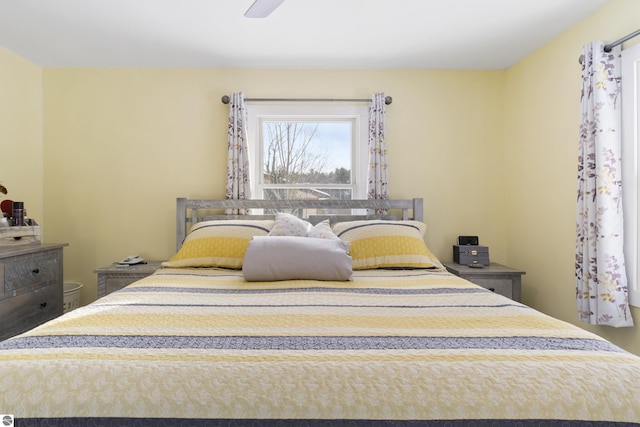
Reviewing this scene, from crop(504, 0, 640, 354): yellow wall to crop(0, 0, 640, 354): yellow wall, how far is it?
29mm

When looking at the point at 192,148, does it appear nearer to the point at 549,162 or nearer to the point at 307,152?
the point at 307,152

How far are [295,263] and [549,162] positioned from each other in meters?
2.20

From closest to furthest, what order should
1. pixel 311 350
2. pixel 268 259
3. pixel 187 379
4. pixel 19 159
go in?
pixel 187 379 < pixel 311 350 < pixel 268 259 < pixel 19 159

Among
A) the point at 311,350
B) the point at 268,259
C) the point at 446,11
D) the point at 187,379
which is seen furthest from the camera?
the point at 446,11

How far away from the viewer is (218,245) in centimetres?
278

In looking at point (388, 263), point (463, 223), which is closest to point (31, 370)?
point (388, 263)

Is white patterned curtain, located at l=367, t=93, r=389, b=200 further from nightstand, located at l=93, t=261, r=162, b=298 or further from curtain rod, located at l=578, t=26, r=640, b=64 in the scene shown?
nightstand, located at l=93, t=261, r=162, b=298

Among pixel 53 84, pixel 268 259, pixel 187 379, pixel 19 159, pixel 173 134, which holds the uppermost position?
pixel 53 84

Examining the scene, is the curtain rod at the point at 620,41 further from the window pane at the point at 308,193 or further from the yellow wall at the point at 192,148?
the window pane at the point at 308,193

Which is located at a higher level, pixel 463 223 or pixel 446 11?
pixel 446 11

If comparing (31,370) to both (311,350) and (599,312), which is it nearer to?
(311,350)

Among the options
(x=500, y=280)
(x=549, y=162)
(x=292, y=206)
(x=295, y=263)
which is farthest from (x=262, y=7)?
(x=500, y=280)

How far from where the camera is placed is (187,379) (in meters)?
1.00

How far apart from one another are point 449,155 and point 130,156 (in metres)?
2.94
